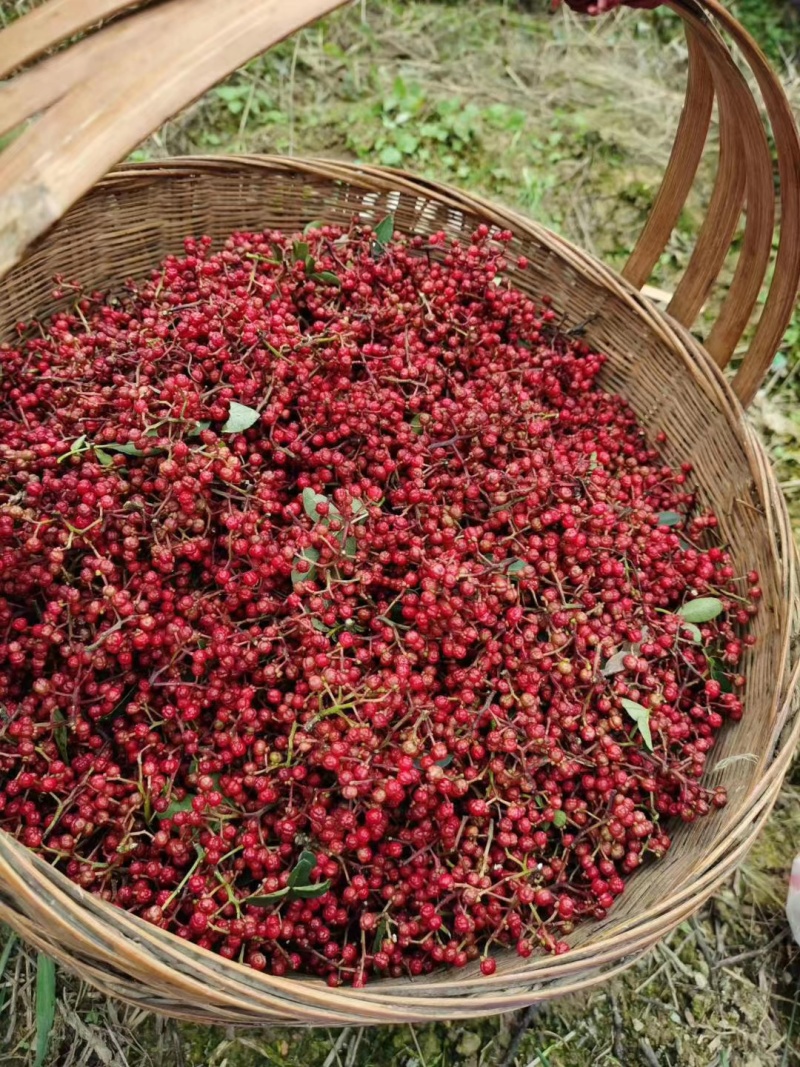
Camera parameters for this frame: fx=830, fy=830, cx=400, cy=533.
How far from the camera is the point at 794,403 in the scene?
8.96 ft

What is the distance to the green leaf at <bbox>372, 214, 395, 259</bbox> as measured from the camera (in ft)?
6.17

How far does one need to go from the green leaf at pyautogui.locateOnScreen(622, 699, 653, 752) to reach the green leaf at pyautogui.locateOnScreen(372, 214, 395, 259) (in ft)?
3.65

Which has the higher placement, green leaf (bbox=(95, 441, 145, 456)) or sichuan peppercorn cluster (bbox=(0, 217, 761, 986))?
green leaf (bbox=(95, 441, 145, 456))

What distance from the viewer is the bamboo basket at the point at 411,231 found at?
1.01 metres

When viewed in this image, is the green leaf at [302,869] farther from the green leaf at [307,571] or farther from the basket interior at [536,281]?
the basket interior at [536,281]

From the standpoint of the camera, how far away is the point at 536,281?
207 cm

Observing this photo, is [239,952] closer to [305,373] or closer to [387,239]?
[305,373]

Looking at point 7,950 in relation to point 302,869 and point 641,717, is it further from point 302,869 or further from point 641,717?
point 641,717

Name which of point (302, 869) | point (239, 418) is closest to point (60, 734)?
point (302, 869)

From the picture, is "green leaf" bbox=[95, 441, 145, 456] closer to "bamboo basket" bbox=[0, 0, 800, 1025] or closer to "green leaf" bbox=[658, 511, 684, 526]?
"bamboo basket" bbox=[0, 0, 800, 1025]

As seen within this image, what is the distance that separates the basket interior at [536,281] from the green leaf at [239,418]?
73cm

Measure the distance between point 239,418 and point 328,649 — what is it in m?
0.45

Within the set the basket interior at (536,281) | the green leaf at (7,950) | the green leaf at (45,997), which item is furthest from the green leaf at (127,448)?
the green leaf at (7,950)

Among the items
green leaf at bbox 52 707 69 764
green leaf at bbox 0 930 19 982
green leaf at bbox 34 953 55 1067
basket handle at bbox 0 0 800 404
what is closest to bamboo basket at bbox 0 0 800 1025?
basket handle at bbox 0 0 800 404
